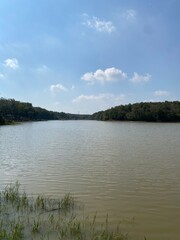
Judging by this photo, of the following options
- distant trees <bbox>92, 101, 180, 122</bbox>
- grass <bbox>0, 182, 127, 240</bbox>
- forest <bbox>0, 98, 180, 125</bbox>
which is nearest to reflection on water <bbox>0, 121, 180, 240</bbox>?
grass <bbox>0, 182, 127, 240</bbox>

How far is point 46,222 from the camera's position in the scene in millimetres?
9469

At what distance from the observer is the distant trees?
497ft

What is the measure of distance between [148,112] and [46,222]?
152 metres

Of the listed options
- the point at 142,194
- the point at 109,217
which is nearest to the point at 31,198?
the point at 109,217

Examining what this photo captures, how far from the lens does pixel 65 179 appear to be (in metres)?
16.8

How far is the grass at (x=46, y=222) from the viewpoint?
27.3ft

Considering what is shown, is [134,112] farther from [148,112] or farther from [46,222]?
[46,222]

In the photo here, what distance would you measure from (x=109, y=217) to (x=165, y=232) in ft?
6.84

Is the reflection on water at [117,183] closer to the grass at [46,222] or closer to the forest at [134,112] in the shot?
the grass at [46,222]

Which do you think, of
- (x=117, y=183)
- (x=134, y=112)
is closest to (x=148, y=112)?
(x=134, y=112)

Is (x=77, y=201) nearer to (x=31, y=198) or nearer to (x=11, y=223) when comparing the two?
(x=31, y=198)

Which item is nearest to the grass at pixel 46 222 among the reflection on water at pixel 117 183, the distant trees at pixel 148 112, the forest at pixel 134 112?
the reflection on water at pixel 117 183

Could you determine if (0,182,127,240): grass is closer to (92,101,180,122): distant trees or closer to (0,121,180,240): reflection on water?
(0,121,180,240): reflection on water

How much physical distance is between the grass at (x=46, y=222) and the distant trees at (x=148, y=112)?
144397 mm
